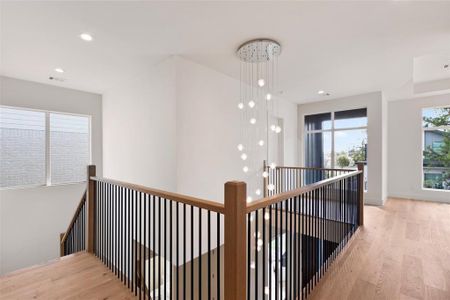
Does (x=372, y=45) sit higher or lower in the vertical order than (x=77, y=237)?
higher

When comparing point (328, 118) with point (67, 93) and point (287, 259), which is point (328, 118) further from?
point (67, 93)

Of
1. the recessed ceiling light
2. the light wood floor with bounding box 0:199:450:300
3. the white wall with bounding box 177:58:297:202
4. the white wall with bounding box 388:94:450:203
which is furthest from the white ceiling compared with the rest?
the light wood floor with bounding box 0:199:450:300

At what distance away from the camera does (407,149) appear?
573cm

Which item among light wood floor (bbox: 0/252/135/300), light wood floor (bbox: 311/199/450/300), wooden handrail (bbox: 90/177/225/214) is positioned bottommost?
light wood floor (bbox: 0/252/135/300)

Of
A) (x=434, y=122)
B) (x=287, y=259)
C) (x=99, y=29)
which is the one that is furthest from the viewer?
(x=434, y=122)

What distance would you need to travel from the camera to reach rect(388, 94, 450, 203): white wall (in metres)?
5.51

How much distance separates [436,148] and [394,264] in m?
4.84

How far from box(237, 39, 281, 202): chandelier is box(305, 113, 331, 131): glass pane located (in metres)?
1.43

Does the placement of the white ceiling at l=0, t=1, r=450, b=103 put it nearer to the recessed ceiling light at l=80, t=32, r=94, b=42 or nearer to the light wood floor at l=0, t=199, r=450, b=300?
the recessed ceiling light at l=80, t=32, r=94, b=42

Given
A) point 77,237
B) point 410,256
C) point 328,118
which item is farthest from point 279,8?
point 328,118

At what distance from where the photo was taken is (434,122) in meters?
5.47

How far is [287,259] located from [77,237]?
10.3ft

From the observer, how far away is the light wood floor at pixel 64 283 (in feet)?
6.43

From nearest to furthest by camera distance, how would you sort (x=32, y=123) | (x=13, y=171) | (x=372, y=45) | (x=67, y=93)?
(x=372, y=45)
(x=13, y=171)
(x=32, y=123)
(x=67, y=93)
